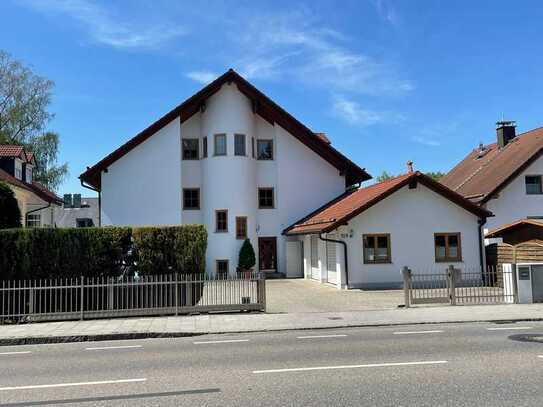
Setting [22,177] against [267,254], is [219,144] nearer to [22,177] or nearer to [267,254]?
[267,254]

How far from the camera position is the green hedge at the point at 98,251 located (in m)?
15.5

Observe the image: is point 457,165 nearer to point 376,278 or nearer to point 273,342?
point 376,278

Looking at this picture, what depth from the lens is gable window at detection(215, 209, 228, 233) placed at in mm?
30500

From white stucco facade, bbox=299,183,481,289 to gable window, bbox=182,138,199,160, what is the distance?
12.0 m

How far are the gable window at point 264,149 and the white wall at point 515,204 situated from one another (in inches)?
498

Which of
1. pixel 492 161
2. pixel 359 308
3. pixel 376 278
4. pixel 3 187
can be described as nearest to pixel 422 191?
pixel 376 278

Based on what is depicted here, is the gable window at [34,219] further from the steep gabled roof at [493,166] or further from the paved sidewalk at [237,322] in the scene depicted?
the steep gabled roof at [493,166]

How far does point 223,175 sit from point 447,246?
13.0 meters

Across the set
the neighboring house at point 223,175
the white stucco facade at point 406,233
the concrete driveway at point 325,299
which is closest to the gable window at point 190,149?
the neighboring house at point 223,175

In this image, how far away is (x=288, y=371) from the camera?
26.3 ft

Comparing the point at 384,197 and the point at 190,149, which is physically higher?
the point at 190,149

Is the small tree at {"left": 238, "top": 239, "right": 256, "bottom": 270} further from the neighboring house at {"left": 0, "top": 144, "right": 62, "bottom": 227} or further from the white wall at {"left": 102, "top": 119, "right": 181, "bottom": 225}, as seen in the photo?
the neighboring house at {"left": 0, "top": 144, "right": 62, "bottom": 227}

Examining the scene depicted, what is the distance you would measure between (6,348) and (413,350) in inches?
337

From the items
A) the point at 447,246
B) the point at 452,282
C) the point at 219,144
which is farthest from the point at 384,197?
the point at 219,144
